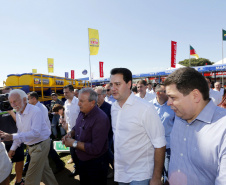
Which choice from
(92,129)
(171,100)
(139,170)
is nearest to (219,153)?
(171,100)

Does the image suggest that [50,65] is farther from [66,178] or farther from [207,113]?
[207,113]

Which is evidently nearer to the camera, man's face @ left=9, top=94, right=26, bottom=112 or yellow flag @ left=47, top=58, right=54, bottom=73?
man's face @ left=9, top=94, right=26, bottom=112

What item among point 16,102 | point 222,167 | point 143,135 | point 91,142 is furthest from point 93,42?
point 222,167

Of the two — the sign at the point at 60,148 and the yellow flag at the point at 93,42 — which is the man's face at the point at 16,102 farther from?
the yellow flag at the point at 93,42

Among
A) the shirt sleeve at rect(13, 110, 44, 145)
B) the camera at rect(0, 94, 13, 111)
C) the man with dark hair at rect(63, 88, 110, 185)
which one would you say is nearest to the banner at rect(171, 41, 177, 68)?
the man with dark hair at rect(63, 88, 110, 185)

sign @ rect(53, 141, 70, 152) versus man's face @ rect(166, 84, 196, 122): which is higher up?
man's face @ rect(166, 84, 196, 122)

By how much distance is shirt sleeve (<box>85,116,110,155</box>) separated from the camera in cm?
207

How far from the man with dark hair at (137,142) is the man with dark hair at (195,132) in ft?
1.07

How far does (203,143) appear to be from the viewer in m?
1.10

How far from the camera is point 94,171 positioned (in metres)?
2.23

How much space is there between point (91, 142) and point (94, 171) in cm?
43

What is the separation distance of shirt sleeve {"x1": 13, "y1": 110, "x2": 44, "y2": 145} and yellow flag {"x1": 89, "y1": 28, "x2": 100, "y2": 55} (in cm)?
786

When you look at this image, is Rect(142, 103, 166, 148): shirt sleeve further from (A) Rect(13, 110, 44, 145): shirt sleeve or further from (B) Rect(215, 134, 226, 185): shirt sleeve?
(A) Rect(13, 110, 44, 145): shirt sleeve

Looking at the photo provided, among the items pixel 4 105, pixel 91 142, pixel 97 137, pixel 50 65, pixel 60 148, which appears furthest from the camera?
pixel 50 65
